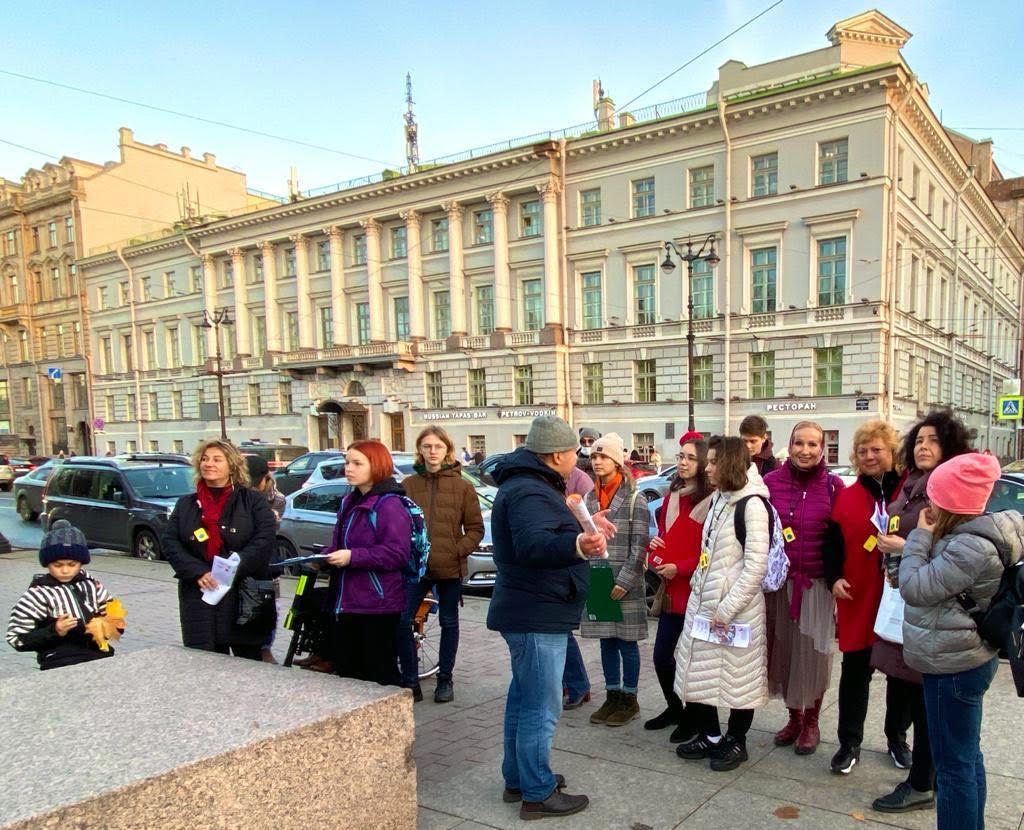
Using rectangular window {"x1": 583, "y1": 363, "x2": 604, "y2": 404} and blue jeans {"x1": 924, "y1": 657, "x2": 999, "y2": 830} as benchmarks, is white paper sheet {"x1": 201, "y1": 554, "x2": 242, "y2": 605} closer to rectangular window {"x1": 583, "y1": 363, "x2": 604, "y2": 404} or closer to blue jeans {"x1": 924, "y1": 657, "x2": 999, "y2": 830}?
blue jeans {"x1": 924, "y1": 657, "x2": 999, "y2": 830}

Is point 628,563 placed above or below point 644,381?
below

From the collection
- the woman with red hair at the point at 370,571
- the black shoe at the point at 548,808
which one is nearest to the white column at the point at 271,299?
the woman with red hair at the point at 370,571

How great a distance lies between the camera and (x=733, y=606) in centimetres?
363

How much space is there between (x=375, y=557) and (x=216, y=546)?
1089 mm

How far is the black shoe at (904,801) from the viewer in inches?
133

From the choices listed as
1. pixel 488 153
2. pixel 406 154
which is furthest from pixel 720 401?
pixel 406 154

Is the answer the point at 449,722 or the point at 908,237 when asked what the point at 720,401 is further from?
the point at 449,722

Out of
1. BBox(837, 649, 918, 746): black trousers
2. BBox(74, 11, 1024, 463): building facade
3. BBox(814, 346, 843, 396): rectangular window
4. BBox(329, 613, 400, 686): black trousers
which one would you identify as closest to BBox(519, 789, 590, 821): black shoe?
BBox(329, 613, 400, 686): black trousers

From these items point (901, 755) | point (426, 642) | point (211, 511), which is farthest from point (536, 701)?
point (426, 642)

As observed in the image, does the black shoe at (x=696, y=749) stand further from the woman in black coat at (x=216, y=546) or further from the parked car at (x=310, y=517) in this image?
the parked car at (x=310, y=517)

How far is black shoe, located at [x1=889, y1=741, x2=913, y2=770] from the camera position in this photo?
383cm

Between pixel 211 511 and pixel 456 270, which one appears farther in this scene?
pixel 456 270

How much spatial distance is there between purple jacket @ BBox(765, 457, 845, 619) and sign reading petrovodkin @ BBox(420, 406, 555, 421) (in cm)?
2786

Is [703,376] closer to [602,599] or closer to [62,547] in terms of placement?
[602,599]
